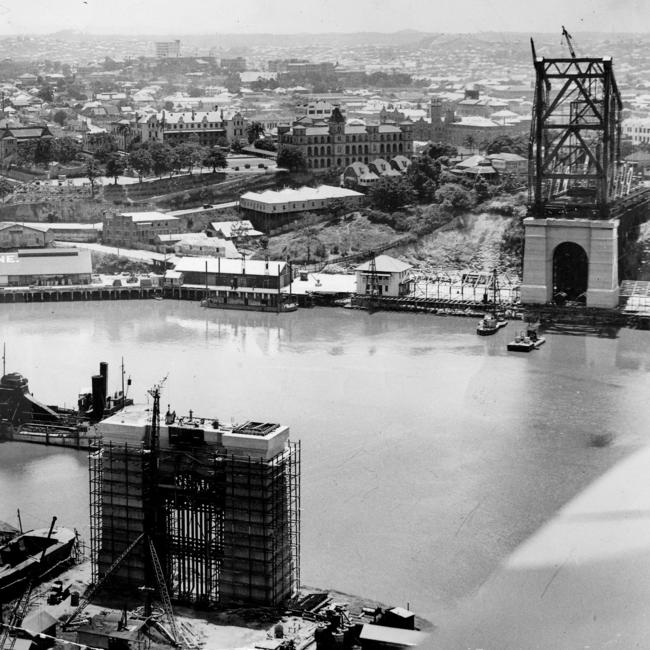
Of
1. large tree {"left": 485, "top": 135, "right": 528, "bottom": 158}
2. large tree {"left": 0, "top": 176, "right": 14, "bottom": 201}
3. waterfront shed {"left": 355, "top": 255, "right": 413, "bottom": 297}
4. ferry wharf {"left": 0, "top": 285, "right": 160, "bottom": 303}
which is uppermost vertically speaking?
large tree {"left": 485, "top": 135, "right": 528, "bottom": 158}

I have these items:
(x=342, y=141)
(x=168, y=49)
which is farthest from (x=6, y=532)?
(x=168, y=49)

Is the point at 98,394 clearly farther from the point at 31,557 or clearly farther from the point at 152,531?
the point at 152,531

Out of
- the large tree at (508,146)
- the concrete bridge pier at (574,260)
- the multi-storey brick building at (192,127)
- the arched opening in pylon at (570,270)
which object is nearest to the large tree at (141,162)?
the multi-storey brick building at (192,127)

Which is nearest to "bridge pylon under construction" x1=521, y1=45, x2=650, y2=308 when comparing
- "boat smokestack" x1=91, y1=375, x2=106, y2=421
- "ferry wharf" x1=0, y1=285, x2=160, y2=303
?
"ferry wharf" x1=0, y1=285, x2=160, y2=303

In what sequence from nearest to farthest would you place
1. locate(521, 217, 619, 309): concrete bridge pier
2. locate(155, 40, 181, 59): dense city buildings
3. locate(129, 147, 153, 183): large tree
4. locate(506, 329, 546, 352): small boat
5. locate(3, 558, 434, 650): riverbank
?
locate(3, 558, 434, 650): riverbank, locate(506, 329, 546, 352): small boat, locate(521, 217, 619, 309): concrete bridge pier, locate(129, 147, 153, 183): large tree, locate(155, 40, 181, 59): dense city buildings

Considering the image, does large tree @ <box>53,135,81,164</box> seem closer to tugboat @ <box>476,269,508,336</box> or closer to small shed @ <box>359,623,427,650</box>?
tugboat @ <box>476,269,508,336</box>

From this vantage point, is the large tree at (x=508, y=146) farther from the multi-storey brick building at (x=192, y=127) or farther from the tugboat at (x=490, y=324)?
the tugboat at (x=490, y=324)

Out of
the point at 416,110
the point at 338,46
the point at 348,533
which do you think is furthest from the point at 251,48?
the point at 348,533

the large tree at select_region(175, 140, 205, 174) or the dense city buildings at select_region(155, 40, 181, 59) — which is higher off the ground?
the dense city buildings at select_region(155, 40, 181, 59)

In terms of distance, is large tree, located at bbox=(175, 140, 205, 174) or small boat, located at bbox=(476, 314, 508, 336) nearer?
small boat, located at bbox=(476, 314, 508, 336)
